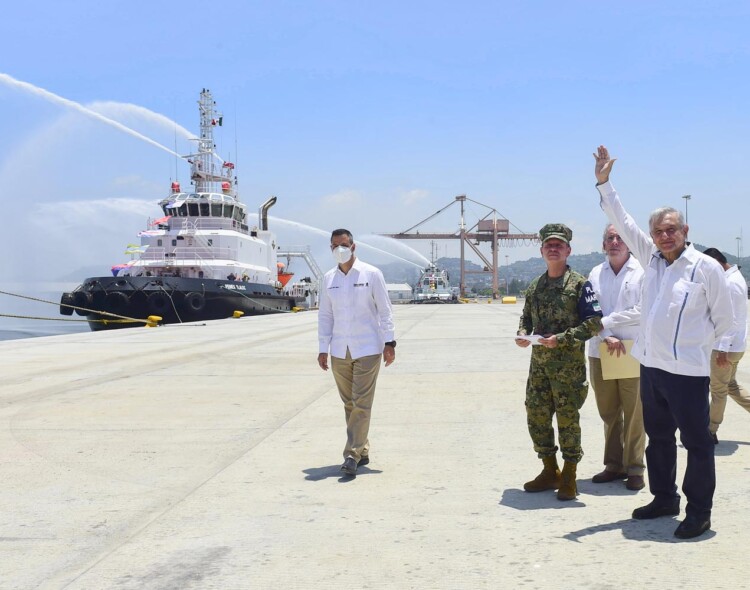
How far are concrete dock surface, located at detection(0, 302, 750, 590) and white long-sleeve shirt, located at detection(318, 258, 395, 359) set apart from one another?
0.89 m

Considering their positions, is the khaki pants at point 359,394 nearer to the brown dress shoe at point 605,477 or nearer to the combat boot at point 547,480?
the combat boot at point 547,480

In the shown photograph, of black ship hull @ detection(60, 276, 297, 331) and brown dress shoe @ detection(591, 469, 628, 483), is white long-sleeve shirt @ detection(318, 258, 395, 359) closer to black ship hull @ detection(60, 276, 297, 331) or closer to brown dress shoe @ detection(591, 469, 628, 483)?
brown dress shoe @ detection(591, 469, 628, 483)

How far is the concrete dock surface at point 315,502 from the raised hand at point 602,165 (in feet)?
6.35

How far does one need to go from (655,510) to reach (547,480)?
739 millimetres

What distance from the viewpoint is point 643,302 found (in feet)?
13.8

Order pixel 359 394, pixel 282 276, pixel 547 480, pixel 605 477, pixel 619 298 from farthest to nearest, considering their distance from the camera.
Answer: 1. pixel 282 276
2. pixel 359 394
3. pixel 605 477
4. pixel 619 298
5. pixel 547 480

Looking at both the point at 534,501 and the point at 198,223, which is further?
the point at 198,223

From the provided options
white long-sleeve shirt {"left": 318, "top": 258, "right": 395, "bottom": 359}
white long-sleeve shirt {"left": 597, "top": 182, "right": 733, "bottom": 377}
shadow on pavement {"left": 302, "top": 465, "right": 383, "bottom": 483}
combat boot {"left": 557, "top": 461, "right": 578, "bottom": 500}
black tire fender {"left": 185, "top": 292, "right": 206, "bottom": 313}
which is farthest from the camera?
black tire fender {"left": 185, "top": 292, "right": 206, "bottom": 313}

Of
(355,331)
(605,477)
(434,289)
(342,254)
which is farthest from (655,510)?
(434,289)

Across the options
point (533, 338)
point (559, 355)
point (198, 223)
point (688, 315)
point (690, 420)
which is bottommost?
point (690, 420)

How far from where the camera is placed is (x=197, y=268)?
36.3 metres

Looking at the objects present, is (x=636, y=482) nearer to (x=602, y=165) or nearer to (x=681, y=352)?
(x=681, y=352)

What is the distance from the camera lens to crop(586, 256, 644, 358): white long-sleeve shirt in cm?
468

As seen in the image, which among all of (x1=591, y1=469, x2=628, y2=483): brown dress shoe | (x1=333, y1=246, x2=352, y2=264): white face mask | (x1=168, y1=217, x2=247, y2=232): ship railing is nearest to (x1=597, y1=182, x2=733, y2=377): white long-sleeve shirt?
(x1=591, y1=469, x2=628, y2=483): brown dress shoe
